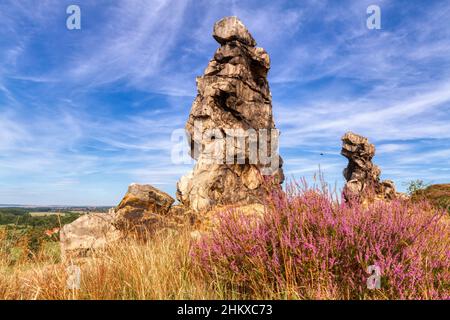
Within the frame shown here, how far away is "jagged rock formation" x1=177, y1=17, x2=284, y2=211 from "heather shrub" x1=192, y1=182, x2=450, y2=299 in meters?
10.7

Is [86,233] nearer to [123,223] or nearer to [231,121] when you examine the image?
[123,223]

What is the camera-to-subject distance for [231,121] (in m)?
20.3

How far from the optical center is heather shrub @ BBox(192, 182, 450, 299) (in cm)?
379

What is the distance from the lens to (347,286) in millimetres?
3840

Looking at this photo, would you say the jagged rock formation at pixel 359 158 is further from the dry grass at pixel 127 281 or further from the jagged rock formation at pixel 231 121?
the dry grass at pixel 127 281

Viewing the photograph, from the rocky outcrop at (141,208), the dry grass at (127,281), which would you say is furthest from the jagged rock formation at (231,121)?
the dry grass at (127,281)

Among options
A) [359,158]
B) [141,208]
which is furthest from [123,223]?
[359,158]

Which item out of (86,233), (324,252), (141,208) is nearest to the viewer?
(324,252)

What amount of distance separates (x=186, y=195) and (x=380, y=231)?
12223mm

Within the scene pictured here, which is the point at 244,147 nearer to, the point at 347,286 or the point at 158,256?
the point at 158,256

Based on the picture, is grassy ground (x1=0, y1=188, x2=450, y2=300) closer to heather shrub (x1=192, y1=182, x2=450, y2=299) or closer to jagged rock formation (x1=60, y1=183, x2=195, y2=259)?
heather shrub (x1=192, y1=182, x2=450, y2=299)

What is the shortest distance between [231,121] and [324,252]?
55.2 ft

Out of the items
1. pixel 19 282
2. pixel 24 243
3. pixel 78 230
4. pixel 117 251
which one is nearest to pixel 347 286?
pixel 117 251

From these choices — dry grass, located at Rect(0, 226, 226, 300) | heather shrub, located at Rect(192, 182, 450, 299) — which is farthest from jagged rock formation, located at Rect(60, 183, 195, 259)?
heather shrub, located at Rect(192, 182, 450, 299)
